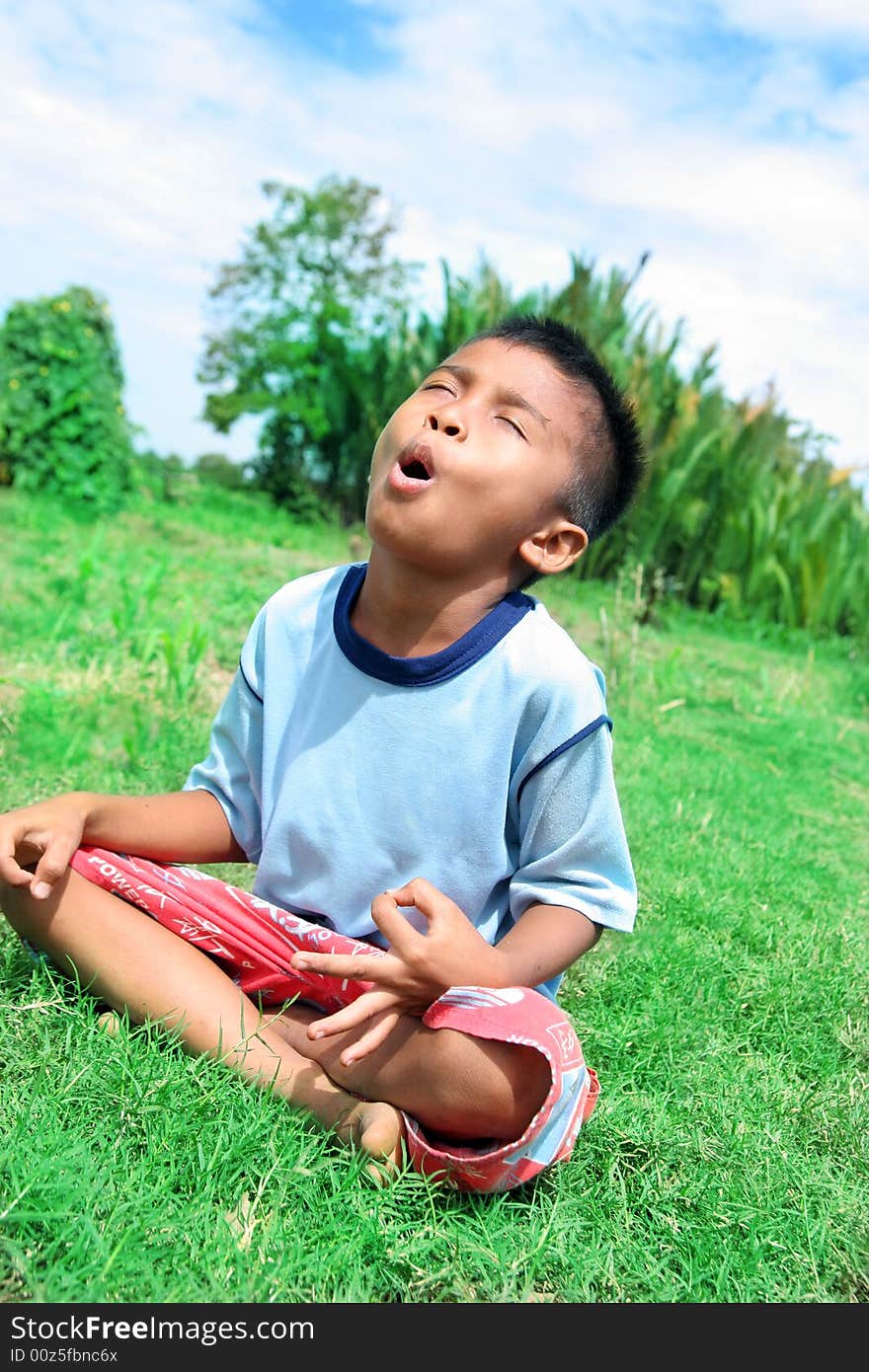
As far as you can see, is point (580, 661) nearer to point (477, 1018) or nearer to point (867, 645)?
point (477, 1018)

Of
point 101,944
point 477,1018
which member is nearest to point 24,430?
→ point 101,944

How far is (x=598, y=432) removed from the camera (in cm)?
206

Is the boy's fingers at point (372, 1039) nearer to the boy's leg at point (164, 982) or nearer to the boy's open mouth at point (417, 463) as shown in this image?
the boy's leg at point (164, 982)

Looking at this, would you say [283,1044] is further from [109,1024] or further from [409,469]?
[409,469]

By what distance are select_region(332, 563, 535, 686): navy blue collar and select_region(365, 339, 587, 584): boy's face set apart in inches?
2.8

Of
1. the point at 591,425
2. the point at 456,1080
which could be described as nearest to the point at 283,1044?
the point at 456,1080

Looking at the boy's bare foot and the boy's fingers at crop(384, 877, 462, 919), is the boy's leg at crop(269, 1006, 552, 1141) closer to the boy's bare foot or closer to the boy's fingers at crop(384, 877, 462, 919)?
the boy's bare foot

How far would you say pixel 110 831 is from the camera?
2051 mm

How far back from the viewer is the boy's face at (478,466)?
1.89 meters

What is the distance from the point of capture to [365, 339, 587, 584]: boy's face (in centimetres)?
189

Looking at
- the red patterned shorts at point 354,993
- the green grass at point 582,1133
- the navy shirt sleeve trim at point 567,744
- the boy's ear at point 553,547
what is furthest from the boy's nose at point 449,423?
the green grass at point 582,1133

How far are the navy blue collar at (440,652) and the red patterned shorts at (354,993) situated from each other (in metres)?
0.44

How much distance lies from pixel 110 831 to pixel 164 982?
0.29 meters

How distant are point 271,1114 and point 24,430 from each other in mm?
6633
